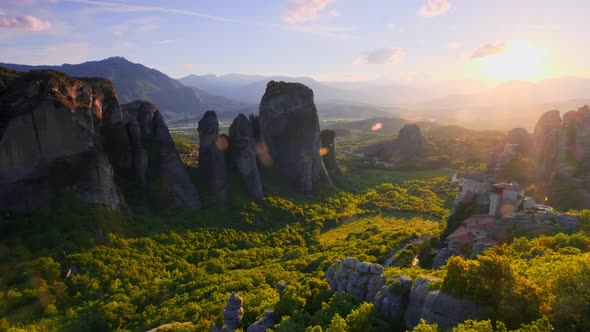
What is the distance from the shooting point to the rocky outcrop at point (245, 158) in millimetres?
69500

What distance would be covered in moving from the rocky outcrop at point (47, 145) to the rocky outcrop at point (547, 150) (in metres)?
71.9

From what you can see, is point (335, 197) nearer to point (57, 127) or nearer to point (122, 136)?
point (122, 136)

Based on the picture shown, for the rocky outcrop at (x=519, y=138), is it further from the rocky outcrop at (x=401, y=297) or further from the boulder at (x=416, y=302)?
the boulder at (x=416, y=302)

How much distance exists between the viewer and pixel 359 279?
30047 millimetres

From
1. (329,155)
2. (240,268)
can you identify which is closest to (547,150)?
(329,155)

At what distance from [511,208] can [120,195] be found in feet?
167

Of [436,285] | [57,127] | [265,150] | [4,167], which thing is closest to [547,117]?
[265,150]

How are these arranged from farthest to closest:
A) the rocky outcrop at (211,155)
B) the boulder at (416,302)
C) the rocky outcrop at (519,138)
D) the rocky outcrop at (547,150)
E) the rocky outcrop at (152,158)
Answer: the rocky outcrop at (519,138) < the rocky outcrop at (547,150) < the rocky outcrop at (211,155) < the rocky outcrop at (152,158) < the boulder at (416,302)

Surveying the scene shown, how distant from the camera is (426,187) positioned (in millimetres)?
100062

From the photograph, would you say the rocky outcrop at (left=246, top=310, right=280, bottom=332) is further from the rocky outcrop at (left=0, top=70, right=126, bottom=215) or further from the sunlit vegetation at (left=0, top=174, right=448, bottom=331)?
the rocky outcrop at (left=0, top=70, right=126, bottom=215)

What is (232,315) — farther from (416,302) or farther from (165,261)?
(165,261)

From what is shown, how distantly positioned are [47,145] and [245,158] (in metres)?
31.9

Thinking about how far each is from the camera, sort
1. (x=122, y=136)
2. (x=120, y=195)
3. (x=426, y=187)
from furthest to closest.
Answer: (x=426, y=187)
(x=122, y=136)
(x=120, y=195)

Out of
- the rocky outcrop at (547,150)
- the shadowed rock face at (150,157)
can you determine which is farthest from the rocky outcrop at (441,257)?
the shadowed rock face at (150,157)
